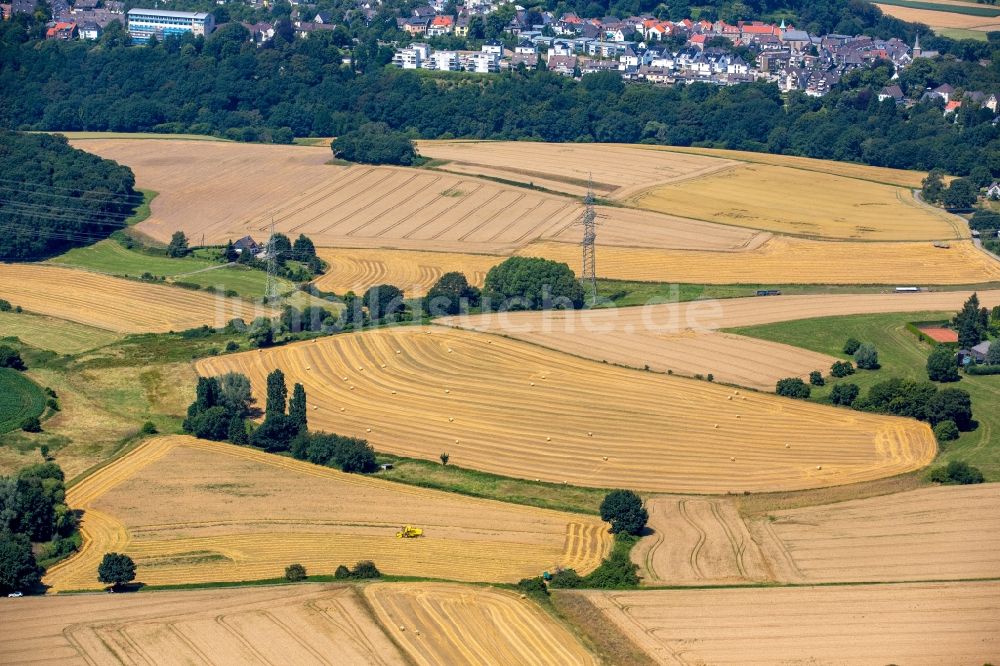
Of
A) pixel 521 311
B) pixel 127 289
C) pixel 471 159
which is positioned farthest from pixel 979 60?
pixel 127 289

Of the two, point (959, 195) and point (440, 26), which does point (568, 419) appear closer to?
point (959, 195)

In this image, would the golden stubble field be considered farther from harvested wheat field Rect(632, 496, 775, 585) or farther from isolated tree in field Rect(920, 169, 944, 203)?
isolated tree in field Rect(920, 169, 944, 203)

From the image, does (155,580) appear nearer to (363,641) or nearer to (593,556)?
(363,641)

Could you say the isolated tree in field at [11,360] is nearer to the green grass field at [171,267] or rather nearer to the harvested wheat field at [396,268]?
the green grass field at [171,267]

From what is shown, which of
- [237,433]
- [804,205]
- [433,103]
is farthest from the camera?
[433,103]

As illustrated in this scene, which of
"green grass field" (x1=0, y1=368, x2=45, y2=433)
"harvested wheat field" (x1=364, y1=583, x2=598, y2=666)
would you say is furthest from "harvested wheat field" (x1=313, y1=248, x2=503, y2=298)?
"harvested wheat field" (x1=364, y1=583, x2=598, y2=666)

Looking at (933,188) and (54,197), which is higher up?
(933,188)

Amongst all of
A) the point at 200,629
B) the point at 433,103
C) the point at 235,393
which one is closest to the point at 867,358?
the point at 235,393
